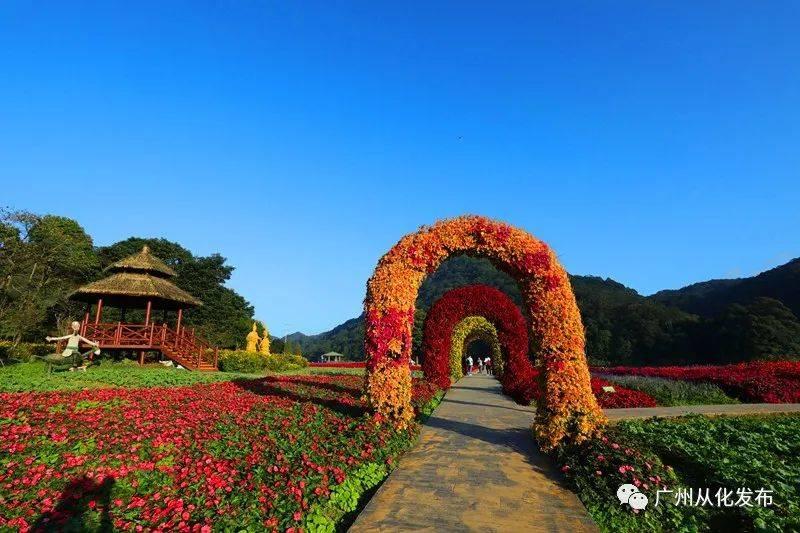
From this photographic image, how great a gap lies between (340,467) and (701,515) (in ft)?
13.4

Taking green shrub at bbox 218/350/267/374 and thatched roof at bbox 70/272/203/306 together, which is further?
green shrub at bbox 218/350/267/374

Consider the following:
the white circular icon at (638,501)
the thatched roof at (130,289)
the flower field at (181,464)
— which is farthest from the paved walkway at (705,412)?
the thatched roof at (130,289)

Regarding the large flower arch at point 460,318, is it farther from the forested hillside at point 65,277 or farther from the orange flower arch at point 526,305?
the forested hillside at point 65,277

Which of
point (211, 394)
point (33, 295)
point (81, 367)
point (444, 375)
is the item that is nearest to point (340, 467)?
point (211, 394)

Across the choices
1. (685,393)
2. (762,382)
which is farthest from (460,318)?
(762,382)

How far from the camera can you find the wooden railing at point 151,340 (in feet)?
68.7

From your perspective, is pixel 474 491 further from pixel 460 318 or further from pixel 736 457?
pixel 460 318

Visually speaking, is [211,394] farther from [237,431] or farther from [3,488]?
[3,488]

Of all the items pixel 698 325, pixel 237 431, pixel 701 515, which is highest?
pixel 698 325

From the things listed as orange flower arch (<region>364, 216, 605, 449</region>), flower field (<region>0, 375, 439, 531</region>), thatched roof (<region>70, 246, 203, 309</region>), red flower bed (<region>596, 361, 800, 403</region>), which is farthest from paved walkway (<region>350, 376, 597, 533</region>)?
thatched roof (<region>70, 246, 203, 309</region>)

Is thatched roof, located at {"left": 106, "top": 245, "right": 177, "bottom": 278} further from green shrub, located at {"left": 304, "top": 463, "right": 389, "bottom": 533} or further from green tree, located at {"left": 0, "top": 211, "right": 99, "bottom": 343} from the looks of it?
green shrub, located at {"left": 304, "top": 463, "right": 389, "bottom": 533}

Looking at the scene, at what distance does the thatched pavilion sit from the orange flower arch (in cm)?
1668

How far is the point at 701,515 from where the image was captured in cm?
473

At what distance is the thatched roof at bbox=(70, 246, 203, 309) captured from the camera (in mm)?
21016
